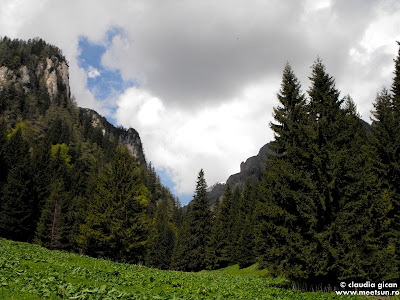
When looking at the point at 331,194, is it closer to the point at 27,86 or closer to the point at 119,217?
the point at 119,217

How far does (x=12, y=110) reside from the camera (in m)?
137

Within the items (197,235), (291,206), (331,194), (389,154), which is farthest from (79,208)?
(389,154)

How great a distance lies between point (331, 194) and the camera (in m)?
19.3

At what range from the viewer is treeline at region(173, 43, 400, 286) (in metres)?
18.3

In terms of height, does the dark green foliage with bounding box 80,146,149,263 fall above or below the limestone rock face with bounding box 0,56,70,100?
below

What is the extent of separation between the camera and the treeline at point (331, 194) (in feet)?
60.1

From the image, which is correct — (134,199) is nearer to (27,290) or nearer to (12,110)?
(27,290)

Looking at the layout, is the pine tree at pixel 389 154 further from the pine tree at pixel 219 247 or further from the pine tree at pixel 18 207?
the pine tree at pixel 18 207

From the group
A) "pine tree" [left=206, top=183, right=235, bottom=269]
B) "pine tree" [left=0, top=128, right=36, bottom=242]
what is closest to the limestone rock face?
"pine tree" [left=0, top=128, right=36, bottom=242]

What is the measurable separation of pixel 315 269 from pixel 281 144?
1138cm

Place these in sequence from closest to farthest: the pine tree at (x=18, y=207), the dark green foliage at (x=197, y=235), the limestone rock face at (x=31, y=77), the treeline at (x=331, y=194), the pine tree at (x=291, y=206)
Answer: the treeline at (x=331, y=194), the pine tree at (x=291, y=206), the pine tree at (x=18, y=207), the dark green foliage at (x=197, y=235), the limestone rock face at (x=31, y=77)

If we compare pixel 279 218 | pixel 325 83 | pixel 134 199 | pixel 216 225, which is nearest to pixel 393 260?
pixel 279 218

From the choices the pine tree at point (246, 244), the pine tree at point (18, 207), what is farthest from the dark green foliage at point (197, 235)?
the pine tree at point (18, 207)

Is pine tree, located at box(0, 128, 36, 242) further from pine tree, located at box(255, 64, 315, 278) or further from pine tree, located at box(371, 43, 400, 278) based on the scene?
pine tree, located at box(371, 43, 400, 278)
